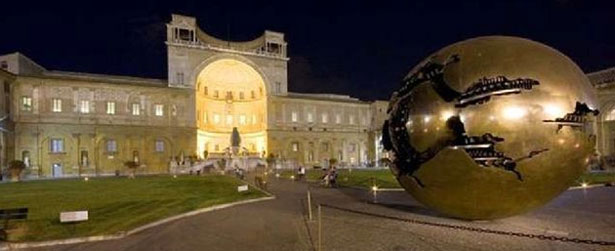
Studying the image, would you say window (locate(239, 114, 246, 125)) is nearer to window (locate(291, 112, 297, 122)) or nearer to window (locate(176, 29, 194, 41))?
window (locate(291, 112, 297, 122))

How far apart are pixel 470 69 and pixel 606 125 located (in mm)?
66725

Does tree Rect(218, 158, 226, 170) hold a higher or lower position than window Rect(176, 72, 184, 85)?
lower

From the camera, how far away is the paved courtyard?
11.0m

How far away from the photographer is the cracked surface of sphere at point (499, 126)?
32.3ft

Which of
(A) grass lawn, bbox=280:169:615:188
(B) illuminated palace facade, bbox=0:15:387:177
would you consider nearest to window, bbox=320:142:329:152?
(B) illuminated palace facade, bbox=0:15:387:177

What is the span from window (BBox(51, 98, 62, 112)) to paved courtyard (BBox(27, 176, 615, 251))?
192ft

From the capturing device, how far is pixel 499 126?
984 centimetres

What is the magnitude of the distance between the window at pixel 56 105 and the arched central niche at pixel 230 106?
889 inches

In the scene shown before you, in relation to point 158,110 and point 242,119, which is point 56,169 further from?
point 242,119

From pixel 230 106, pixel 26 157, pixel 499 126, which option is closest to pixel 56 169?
pixel 26 157

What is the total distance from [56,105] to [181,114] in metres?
18.3

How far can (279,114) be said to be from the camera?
8512cm

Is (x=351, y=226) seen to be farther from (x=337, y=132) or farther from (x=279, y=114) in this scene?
(x=337, y=132)

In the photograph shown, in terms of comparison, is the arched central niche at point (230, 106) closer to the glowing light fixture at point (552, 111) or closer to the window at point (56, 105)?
the window at point (56, 105)
